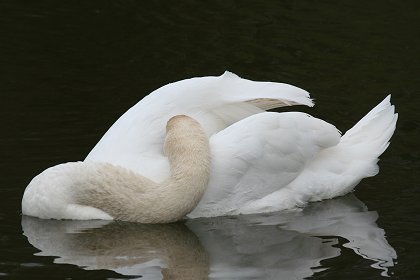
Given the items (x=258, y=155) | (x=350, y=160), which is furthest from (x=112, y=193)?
(x=350, y=160)

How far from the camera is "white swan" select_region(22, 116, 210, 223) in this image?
361 inches

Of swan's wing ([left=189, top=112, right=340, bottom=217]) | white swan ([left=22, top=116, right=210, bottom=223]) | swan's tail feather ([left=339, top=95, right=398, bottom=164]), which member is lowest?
white swan ([left=22, top=116, right=210, bottom=223])

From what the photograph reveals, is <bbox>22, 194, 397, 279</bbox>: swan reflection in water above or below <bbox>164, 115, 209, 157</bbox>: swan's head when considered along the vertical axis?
below

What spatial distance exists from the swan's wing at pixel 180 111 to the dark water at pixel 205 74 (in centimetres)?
60

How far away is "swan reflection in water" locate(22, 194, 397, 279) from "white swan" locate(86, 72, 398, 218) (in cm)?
19

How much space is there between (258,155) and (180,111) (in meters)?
0.77

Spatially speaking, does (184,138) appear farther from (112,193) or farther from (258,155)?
(112,193)

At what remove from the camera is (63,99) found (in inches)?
497

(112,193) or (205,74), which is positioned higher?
(205,74)

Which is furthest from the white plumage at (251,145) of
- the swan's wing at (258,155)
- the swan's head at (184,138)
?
the swan's head at (184,138)

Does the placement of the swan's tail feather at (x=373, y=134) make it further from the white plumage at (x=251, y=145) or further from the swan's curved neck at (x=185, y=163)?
the swan's curved neck at (x=185, y=163)

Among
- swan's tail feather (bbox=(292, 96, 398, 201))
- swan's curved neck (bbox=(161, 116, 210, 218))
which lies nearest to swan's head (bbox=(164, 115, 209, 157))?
swan's curved neck (bbox=(161, 116, 210, 218))

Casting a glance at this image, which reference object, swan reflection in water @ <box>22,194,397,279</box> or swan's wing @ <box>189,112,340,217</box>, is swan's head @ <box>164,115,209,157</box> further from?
swan reflection in water @ <box>22,194,397,279</box>

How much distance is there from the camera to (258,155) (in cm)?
963
